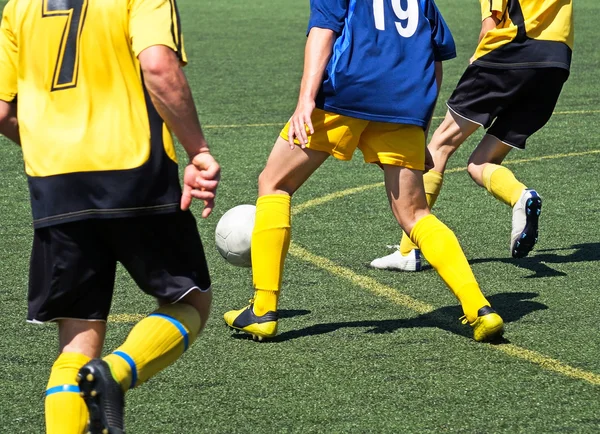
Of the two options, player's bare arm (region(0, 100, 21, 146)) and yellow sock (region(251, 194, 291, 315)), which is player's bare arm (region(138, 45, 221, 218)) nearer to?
player's bare arm (region(0, 100, 21, 146))

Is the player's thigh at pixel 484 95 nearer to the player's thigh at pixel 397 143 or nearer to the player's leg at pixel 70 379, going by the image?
the player's thigh at pixel 397 143

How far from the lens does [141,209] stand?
3.46 m

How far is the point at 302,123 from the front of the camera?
4.72 meters

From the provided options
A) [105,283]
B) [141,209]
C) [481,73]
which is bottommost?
[481,73]

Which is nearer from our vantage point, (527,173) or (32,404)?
(32,404)

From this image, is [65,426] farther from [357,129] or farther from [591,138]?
[591,138]

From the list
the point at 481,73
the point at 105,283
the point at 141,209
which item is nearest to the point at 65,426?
the point at 105,283

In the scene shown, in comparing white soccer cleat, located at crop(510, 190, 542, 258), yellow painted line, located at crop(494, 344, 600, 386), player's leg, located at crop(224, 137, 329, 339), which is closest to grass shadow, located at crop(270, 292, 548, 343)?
player's leg, located at crop(224, 137, 329, 339)

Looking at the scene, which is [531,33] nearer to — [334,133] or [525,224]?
[525,224]

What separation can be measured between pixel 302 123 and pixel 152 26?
1475 millimetres

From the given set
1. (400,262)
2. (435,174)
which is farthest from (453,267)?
(435,174)

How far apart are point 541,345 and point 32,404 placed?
2.12 m

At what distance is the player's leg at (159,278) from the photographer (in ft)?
11.5

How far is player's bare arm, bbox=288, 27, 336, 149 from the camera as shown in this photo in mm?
4738
